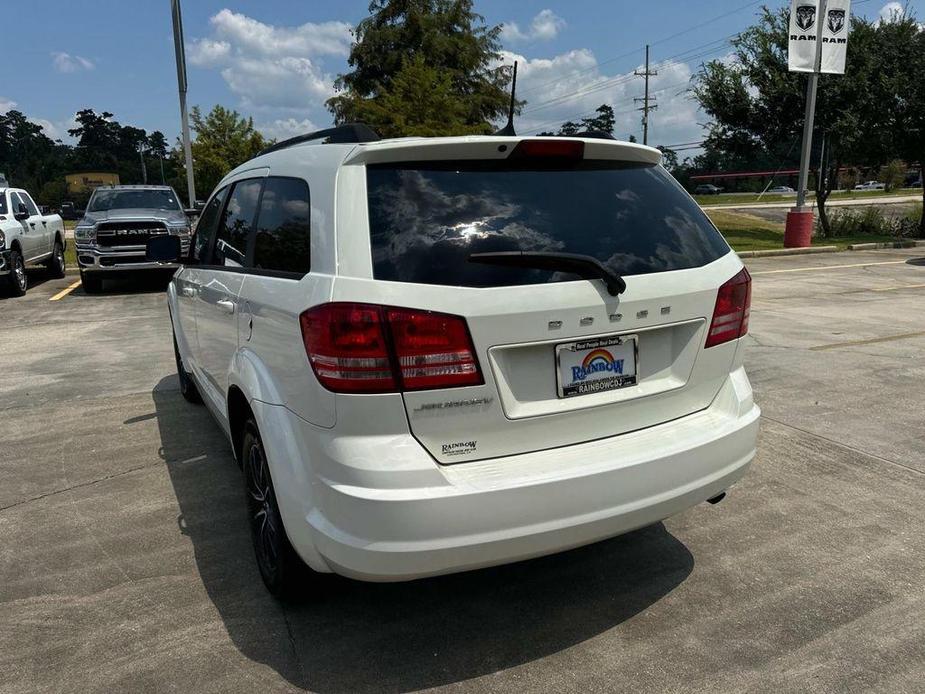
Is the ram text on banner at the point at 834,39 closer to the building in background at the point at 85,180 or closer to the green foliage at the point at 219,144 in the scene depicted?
the green foliage at the point at 219,144

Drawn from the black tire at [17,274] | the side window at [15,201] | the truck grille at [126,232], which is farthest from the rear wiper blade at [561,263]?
the side window at [15,201]

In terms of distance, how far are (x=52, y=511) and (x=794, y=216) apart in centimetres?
2041

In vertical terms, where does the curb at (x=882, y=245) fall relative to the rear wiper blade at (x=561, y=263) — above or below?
below

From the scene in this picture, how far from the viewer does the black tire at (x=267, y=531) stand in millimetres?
2764

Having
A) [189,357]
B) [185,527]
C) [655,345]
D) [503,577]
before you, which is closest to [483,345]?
[655,345]

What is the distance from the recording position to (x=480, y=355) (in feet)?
7.49

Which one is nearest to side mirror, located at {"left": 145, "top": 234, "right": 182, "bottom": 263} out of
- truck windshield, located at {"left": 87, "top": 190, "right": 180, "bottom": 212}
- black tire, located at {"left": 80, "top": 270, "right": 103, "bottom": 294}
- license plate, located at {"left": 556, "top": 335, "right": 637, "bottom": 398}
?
license plate, located at {"left": 556, "top": 335, "right": 637, "bottom": 398}

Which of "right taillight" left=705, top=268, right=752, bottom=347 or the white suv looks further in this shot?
"right taillight" left=705, top=268, right=752, bottom=347

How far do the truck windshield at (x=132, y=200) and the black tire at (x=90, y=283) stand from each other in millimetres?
1329

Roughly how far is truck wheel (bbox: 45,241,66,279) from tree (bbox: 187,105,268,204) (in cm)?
2096

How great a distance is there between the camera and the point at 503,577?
123 inches

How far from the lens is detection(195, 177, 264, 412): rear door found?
3.34 meters

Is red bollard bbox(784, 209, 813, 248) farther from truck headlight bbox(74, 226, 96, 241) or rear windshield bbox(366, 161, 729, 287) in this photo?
rear windshield bbox(366, 161, 729, 287)

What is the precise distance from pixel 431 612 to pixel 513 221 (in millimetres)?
1582
